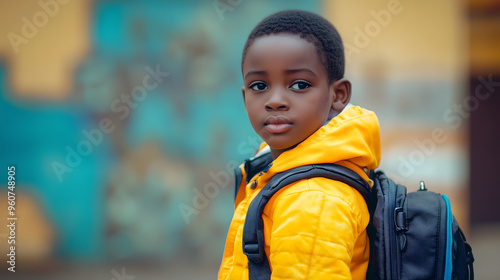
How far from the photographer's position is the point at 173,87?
4.13 metres

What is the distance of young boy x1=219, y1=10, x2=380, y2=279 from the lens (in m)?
1.19

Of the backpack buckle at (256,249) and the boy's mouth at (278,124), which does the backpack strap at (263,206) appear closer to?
the backpack buckle at (256,249)

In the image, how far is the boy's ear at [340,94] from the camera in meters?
1.48

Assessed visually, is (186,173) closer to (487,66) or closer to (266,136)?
(266,136)

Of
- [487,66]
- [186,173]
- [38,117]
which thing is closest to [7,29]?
[38,117]

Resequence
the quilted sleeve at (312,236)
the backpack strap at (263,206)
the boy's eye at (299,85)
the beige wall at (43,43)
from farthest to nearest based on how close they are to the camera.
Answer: the beige wall at (43,43)
the boy's eye at (299,85)
the backpack strap at (263,206)
the quilted sleeve at (312,236)

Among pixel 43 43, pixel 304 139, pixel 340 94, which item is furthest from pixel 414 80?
pixel 43 43

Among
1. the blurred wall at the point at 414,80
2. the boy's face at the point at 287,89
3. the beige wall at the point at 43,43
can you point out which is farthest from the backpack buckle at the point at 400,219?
the beige wall at the point at 43,43

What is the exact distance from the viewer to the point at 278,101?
135 centimetres

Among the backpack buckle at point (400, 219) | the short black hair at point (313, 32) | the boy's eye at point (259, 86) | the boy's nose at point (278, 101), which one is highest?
the short black hair at point (313, 32)

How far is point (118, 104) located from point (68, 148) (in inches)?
23.8

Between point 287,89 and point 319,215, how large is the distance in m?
0.42

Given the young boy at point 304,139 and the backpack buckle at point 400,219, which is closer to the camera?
the young boy at point 304,139

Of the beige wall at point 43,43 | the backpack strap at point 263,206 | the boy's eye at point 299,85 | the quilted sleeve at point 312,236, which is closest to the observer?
the quilted sleeve at point 312,236
